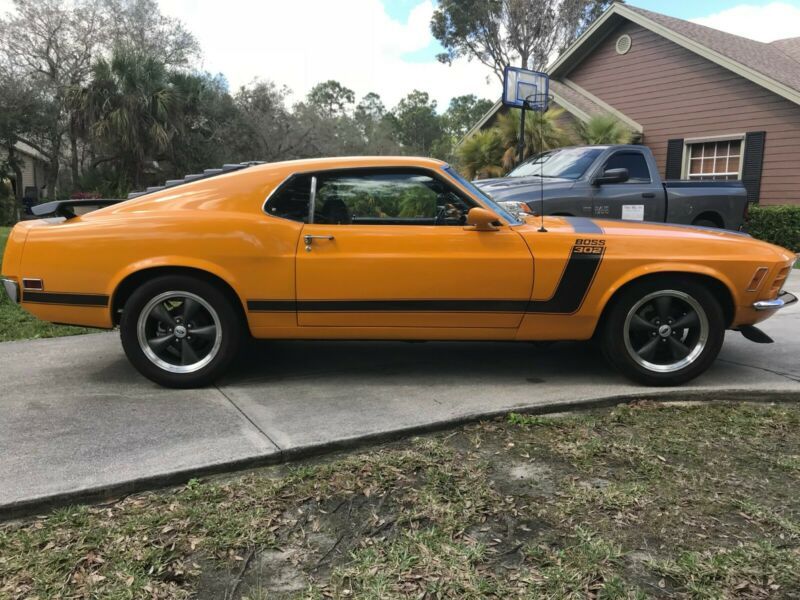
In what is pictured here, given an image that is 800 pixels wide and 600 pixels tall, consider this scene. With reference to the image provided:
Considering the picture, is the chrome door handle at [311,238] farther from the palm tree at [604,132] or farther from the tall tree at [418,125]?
the tall tree at [418,125]

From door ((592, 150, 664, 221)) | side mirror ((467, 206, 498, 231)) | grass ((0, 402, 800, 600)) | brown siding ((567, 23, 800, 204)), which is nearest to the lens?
grass ((0, 402, 800, 600))

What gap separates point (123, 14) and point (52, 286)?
30.8 m

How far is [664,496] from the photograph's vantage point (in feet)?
8.88

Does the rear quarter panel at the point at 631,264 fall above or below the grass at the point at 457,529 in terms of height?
above

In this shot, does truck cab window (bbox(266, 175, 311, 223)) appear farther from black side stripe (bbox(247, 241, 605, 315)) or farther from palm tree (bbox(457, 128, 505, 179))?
palm tree (bbox(457, 128, 505, 179))

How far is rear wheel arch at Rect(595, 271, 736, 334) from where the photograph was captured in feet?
13.1

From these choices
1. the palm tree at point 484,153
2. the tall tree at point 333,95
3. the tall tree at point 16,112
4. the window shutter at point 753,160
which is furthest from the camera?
the tall tree at point 333,95

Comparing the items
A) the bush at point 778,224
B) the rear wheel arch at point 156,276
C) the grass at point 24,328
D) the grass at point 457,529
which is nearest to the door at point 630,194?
the grass at point 457,529

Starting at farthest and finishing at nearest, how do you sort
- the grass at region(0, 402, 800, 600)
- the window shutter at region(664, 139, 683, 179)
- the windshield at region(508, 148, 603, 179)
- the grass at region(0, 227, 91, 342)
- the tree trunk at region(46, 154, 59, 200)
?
the tree trunk at region(46, 154, 59, 200) < the window shutter at region(664, 139, 683, 179) < the windshield at region(508, 148, 603, 179) < the grass at region(0, 227, 91, 342) < the grass at region(0, 402, 800, 600)

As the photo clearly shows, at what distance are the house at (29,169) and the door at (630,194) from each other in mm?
25991

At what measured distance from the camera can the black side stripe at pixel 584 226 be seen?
4.09 metres

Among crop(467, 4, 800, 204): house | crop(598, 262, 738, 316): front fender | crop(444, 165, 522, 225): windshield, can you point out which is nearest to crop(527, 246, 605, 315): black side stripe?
crop(598, 262, 738, 316): front fender

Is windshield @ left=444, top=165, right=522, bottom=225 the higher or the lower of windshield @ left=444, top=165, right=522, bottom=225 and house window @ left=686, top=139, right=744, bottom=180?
the lower

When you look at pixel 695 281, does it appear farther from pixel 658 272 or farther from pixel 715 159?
pixel 715 159
